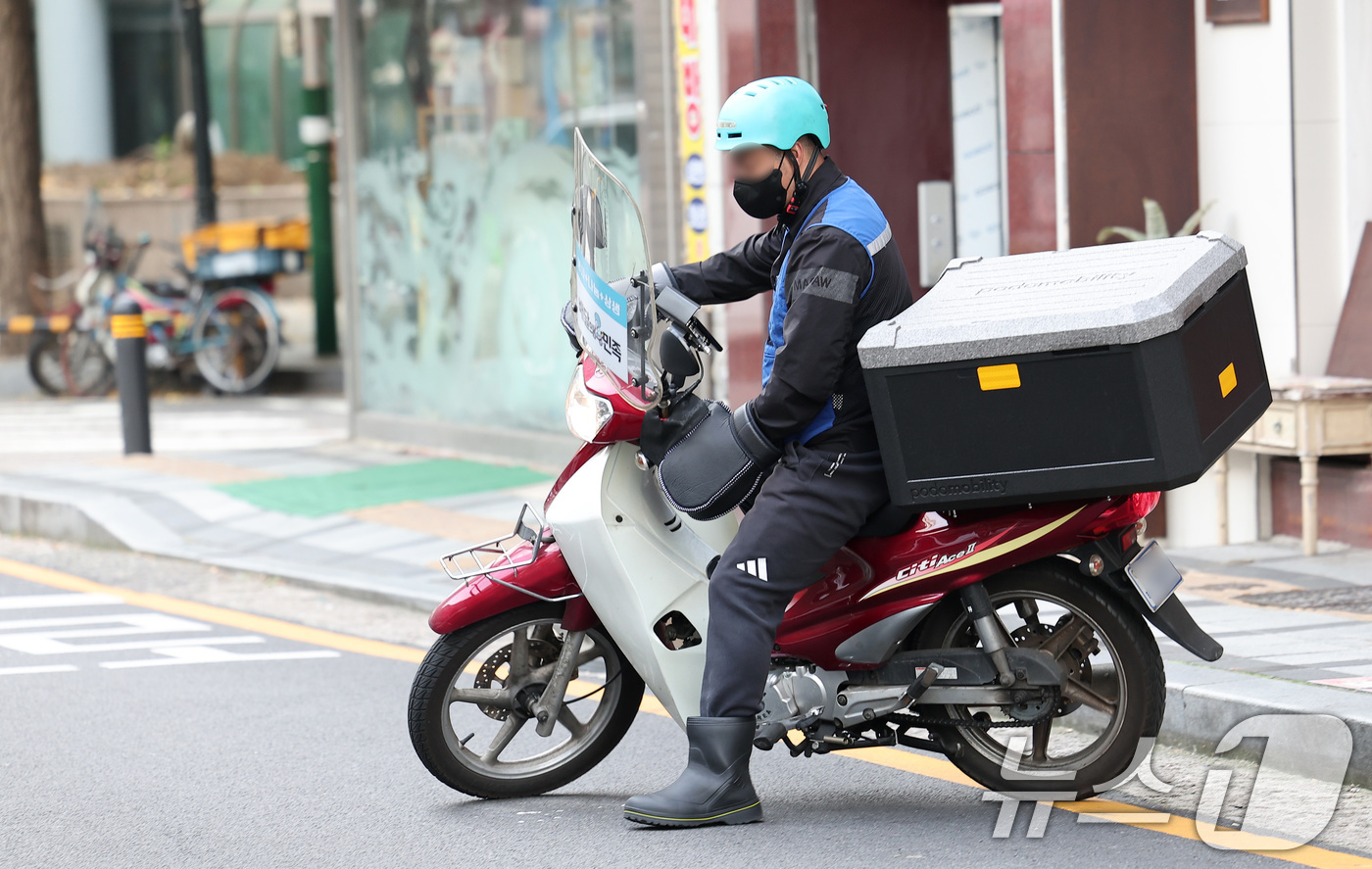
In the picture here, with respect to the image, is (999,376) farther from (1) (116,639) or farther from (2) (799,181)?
(1) (116,639)

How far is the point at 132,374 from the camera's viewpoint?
11.3m

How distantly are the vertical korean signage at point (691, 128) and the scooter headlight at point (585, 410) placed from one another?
5.15 m

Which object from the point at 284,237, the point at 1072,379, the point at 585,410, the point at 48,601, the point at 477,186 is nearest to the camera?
the point at 1072,379

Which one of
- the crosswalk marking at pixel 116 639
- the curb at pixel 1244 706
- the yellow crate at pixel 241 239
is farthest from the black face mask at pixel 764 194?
the yellow crate at pixel 241 239

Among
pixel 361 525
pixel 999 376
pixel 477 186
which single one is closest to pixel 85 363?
pixel 477 186

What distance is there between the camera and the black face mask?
4375 millimetres

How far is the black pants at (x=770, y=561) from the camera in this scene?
434cm

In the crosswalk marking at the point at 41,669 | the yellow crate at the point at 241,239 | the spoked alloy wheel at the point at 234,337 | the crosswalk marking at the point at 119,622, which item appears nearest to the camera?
the crosswalk marking at the point at 41,669

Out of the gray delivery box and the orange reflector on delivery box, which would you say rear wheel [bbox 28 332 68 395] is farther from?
the orange reflector on delivery box

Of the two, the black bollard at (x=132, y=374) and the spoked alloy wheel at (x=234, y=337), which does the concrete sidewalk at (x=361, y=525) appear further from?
the spoked alloy wheel at (x=234, y=337)

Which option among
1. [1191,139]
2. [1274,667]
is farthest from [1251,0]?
[1274,667]

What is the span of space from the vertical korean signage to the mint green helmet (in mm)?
5227

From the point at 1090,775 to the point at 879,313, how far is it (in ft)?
4.25

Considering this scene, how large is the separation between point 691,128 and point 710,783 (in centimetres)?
583
